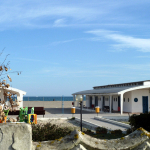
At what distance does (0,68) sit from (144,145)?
317 centimetres

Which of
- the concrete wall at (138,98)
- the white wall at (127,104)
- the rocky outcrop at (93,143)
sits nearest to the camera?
the rocky outcrop at (93,143)

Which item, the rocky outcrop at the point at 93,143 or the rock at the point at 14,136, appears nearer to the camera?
the rock at the point at 14,136

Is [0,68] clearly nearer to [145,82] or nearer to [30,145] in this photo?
[30,145]

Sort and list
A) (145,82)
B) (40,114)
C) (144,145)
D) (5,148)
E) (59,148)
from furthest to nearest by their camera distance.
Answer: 1. (145,82)
2. (40,114)
3. (144,145)
4. (59,148)
5. (5,148)

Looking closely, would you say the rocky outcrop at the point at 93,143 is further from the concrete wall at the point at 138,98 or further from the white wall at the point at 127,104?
the white wall at the point at 127,104

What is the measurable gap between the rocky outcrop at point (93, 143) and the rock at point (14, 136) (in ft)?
1.35

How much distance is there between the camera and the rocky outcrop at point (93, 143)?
4.60m

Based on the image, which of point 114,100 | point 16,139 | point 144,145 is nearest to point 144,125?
point 144,145

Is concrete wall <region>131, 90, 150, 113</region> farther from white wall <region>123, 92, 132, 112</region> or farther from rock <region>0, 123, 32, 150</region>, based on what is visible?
rock <region>0, 123, 32, 150</region>

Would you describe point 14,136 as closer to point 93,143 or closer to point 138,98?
point 93,143

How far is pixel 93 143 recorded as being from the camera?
4.76 m

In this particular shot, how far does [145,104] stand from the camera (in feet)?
101

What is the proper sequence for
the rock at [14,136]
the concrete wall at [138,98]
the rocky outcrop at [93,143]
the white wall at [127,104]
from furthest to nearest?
the white wall at [127,104]
the concrete wall at [138,98]
the rocky outcrop at [93,143]
the rock at [14,136]

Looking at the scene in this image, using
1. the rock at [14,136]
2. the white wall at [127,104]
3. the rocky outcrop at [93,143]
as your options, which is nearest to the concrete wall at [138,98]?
the white wall at [127,104]
